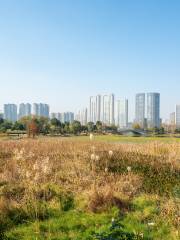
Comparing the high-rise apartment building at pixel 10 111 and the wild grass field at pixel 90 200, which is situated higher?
the high-rise apartment building at pixel 10 111

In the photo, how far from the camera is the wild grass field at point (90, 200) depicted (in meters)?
6.04

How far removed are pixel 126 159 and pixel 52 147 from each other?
12.0 feet

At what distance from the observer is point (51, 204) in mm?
7500

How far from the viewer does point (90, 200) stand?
24.3ft

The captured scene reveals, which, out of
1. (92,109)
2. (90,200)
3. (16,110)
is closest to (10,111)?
(16,110)

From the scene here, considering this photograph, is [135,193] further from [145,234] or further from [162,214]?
[145,234]

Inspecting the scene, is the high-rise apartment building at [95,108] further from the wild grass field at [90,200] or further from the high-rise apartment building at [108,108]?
the wild grass field at [90,200]

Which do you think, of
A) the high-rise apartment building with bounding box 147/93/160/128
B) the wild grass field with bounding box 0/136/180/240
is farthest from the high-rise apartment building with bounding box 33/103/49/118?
the wild grass field with bounding box 0/136/180/240

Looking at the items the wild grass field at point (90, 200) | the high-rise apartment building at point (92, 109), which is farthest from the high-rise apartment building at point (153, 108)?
the wild grass field at point (90, 200)

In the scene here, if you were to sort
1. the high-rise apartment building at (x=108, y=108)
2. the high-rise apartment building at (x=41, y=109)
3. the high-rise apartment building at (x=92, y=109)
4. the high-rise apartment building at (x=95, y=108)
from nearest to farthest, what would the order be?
the high-rise apartment building at (x=108, y=108)
the high-rise apartment building at (x=95, y=108)
the high-rise apartment building at (x=92, y=109)
the high-rise apartment building at (x=41, y=109)

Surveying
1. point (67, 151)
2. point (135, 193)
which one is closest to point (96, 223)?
point (135, 193)

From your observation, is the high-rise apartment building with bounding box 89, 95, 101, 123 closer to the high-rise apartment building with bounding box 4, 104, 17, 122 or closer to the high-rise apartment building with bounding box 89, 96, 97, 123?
the high-rise apartment building with bounding box 89, 96, 97, 123

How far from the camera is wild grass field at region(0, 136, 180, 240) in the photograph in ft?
19.8

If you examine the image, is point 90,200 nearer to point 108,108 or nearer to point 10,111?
point 108,108
